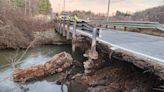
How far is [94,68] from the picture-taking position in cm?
1388

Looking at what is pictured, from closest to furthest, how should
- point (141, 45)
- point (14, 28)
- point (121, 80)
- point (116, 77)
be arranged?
point (121, 80), point (116, 77), point (141, 45), point (14, 28)

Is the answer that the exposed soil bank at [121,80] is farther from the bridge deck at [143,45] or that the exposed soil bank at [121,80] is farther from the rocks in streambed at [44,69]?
the rocks in streambed at [44,69]

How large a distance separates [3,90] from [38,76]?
102 inches

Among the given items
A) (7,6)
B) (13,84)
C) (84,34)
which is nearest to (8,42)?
(7,6)

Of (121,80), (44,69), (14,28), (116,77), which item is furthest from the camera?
(14,28)

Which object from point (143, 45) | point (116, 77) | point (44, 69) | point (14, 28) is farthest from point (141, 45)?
point (14, 28)

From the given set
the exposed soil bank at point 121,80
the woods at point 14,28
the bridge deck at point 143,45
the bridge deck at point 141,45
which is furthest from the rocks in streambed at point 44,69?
the woods at point 14,28

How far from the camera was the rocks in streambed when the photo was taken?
14355 millimetres

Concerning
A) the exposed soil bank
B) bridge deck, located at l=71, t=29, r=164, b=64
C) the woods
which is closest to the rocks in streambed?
bridge deck, located at l=71, t=29, r=164, b=64

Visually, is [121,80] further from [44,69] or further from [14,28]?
[14,28]

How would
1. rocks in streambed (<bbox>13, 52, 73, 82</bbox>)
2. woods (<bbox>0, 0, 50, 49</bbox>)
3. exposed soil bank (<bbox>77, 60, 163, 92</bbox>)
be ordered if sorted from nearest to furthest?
exposed soil bank (<bbox>77, 60, 163, 92</bbox>), rocks in streambed (<bbox>13, 52, 73, 82</bbox>), woods (<bbox>0, 0, 50, 49</bbox>)

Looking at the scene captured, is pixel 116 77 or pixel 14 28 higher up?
pixel 14 28

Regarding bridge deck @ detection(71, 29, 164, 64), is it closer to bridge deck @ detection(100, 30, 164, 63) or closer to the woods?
bridge deck @ detection(100, 30, 164, 63)

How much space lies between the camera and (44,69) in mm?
15766
